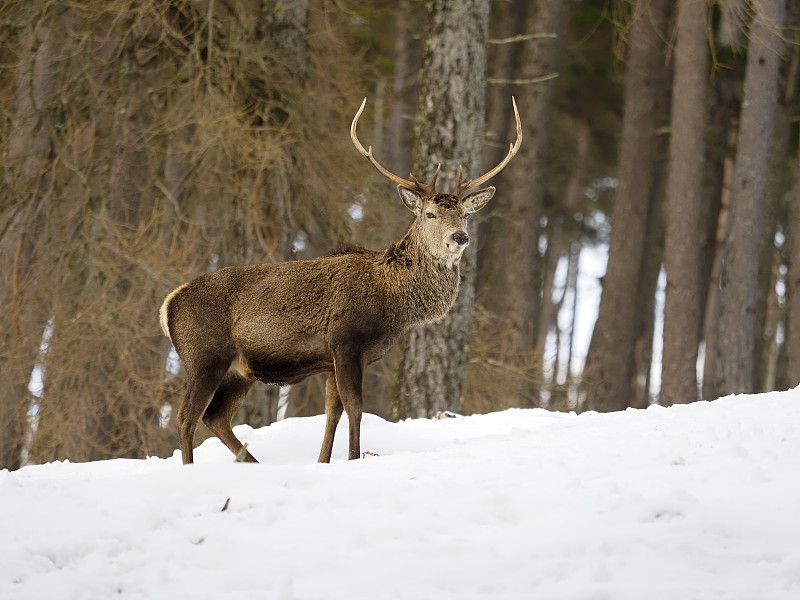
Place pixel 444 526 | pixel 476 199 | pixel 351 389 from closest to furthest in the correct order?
pixel 444 526 < pixel 351 389 < pixel 476 199

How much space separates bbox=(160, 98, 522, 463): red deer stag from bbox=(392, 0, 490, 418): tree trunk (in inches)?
130

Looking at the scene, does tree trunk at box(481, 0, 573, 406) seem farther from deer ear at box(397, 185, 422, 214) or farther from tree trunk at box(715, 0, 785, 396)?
deer ear at box(397, 185, 422, 214)

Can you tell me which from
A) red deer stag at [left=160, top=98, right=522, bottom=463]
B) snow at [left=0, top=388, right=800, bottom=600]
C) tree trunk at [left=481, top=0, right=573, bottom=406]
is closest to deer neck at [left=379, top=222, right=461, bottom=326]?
red deer stag at [left=160, top=98, right=522, bottom=463]

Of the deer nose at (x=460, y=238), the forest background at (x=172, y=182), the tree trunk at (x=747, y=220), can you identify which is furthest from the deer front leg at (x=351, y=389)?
the tree trunk at (x=747, y=220)

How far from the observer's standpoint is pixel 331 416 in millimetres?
7465

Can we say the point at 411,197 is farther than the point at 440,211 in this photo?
Yes

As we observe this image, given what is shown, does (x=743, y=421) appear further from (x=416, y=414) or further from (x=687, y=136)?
(x=687, y=136)

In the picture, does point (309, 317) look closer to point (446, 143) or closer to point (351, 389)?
point (351, 389)

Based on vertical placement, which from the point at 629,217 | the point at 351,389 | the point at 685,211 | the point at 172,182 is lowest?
the point at 351,389

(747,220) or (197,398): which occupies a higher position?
(747,220)

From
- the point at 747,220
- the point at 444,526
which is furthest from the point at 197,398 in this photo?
the point at 747,220

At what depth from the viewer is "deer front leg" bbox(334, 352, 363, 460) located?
23.5ft

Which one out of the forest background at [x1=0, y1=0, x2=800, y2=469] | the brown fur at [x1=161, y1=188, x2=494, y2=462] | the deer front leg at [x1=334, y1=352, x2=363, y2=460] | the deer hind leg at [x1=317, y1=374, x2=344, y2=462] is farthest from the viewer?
the forest background at [x1=0, y1=0, x2=800, y2=469]

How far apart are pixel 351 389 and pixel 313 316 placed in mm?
619
